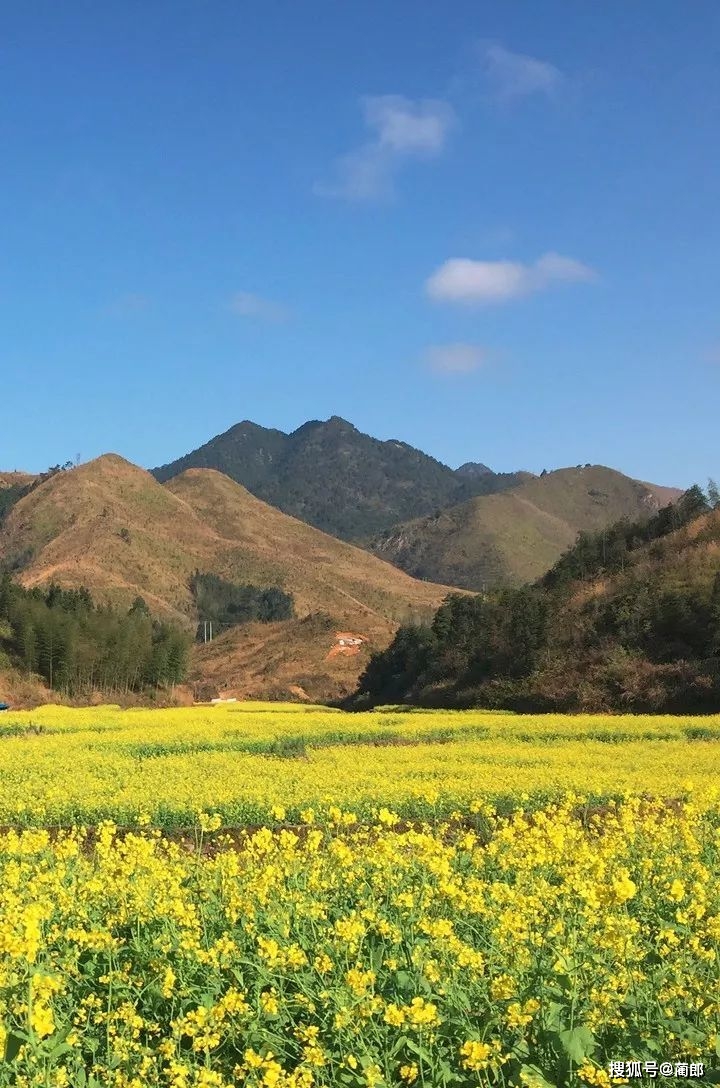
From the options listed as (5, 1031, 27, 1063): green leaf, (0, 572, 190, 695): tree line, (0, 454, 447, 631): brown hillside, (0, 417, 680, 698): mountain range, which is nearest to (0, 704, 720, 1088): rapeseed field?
(5, 1031, 27, 1063): green leaf

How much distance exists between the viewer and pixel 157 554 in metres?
148

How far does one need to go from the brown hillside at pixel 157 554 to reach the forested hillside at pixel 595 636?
49.9 m

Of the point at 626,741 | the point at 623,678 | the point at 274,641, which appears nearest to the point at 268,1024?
the point at 626,741

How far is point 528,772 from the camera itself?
1725cm

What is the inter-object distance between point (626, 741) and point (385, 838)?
20.7 metres

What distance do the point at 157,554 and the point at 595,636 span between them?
111815mm

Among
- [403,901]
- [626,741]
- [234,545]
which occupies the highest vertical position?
[234,545]

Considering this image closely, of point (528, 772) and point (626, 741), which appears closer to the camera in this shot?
point (528, 772)

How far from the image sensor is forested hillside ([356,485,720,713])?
4072 cm

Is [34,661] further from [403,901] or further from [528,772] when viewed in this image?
[403,901]

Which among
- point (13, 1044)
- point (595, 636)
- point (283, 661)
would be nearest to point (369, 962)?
point (13, 1044)

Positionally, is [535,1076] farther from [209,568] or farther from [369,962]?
[209,568]

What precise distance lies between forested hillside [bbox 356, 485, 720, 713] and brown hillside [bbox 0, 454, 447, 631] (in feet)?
164

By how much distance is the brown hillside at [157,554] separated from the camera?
13112 centimetres
